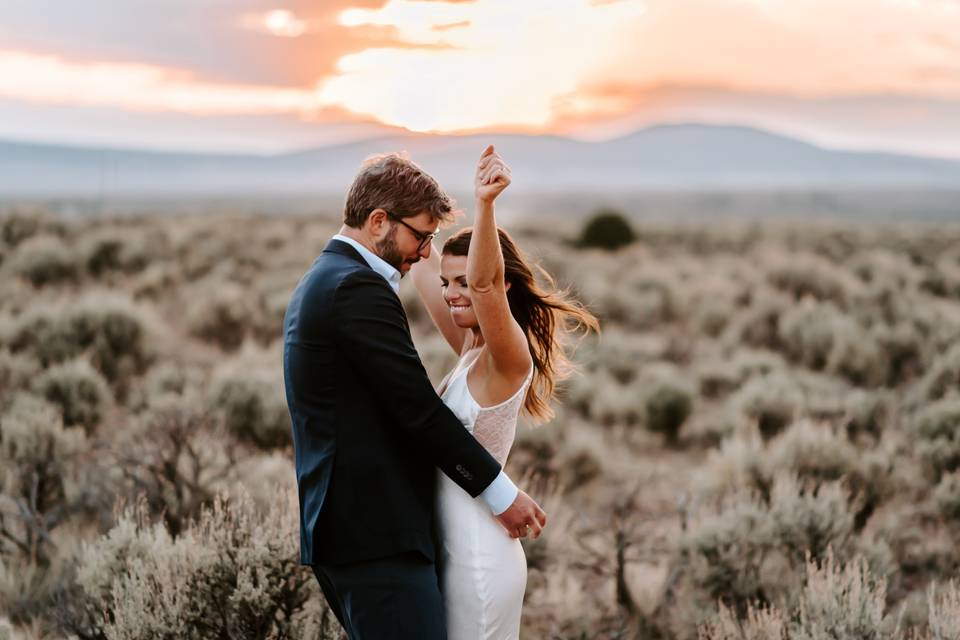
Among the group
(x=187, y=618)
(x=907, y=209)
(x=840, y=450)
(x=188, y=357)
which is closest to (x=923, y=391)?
(x=840, y=450)

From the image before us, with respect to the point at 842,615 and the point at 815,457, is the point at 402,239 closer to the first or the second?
the point at 842,615

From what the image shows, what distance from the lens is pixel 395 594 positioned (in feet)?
8.59

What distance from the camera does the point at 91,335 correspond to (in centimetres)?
1176

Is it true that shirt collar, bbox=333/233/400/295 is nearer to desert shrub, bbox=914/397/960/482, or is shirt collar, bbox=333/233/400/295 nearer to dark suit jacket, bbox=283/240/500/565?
dark suit jacket, bbox=283/240/500/565

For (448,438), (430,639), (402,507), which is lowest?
(430,639)

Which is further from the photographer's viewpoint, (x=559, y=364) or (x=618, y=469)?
(x=618, y=469)

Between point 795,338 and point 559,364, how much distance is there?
11459mm

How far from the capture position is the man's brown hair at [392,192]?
2719mm

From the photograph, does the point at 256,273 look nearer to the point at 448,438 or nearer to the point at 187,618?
the point at 187,618

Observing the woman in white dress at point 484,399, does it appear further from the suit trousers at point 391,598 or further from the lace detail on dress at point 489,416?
the suit trousers at point 391,598

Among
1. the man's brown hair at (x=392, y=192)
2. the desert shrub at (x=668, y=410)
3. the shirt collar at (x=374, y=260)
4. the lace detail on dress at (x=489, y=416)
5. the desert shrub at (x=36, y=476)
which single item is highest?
the man's brown hair at (x=392, y=192)

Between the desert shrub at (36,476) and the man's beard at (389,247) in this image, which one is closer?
the man's beard at (389,247)

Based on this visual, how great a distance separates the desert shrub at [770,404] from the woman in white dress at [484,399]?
7.13 m

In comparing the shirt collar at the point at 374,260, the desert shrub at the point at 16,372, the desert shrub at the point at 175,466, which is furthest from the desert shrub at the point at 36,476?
the shirt collar at the point at 374,260
